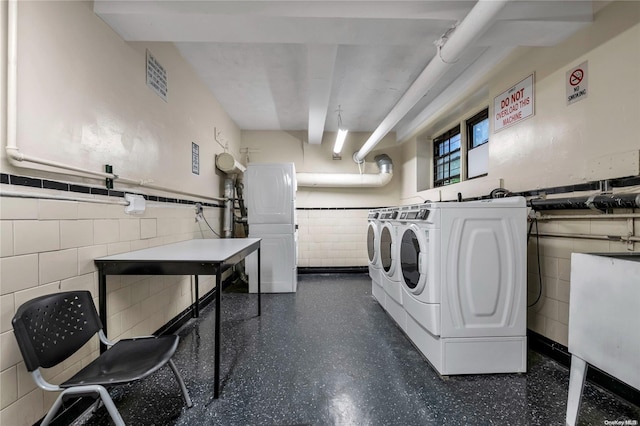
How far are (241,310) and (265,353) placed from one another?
1095 millimetres

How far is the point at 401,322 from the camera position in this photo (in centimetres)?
252

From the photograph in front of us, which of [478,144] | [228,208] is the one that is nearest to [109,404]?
[228,208]

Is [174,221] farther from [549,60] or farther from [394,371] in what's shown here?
[549,60]

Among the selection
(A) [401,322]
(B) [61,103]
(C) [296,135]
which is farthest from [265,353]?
(C) [296,135]

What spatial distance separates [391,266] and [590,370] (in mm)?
1486

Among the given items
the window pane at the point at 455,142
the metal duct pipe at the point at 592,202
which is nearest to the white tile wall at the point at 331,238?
the window pane at the point at 455,142

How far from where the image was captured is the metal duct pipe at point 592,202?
1.52m

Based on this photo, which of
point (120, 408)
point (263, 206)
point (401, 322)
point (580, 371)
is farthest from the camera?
point (263, 206)

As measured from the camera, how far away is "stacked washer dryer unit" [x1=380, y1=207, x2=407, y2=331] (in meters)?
2.51

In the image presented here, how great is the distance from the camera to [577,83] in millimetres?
1906

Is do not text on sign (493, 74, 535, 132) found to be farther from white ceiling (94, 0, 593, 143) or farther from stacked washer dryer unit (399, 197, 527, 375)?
stacked washer dryer unit (399, 197, 527, 375)

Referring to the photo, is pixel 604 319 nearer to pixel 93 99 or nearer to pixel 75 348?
pixel 75 348

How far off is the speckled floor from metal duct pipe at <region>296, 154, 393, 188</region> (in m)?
2.83

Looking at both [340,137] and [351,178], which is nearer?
[340,137]
